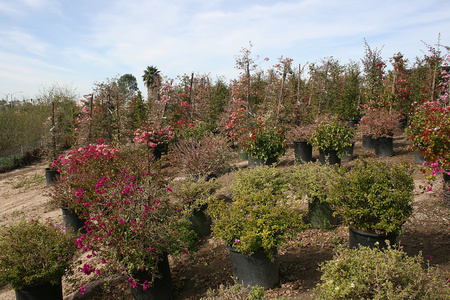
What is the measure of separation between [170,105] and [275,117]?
3928 millimetres

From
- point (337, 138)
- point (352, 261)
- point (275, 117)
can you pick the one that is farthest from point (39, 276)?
point (275, 117)

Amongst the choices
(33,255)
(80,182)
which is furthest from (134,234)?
(80,182)

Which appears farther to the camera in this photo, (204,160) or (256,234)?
(204,160)

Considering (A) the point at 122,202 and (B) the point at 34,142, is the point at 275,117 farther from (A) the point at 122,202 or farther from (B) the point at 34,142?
(B) the point at 34,142

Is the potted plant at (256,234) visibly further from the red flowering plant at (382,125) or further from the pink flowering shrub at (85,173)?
the red flowering plant at (382,125)

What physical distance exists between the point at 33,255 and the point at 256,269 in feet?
7.32

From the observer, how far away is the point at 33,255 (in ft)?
10.2

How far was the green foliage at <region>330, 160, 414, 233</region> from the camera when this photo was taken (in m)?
2.89

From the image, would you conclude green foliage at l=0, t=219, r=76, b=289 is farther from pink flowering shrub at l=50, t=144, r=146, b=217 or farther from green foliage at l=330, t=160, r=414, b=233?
green foliage at l=330, t=160, r=414, b=233

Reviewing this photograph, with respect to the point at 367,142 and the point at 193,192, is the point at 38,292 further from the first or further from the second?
the point at 367,142

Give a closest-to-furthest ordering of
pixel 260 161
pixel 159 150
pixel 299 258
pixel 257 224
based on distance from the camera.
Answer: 1. pixel 257 224
2. pixel 299 258
3. pixel 260 161
4. pixel 159 150

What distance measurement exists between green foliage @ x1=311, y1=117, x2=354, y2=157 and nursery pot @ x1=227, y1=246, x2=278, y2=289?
434 cm

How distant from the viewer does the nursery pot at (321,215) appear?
4.14 meters

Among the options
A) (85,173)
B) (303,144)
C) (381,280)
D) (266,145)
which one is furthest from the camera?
(303,144)
